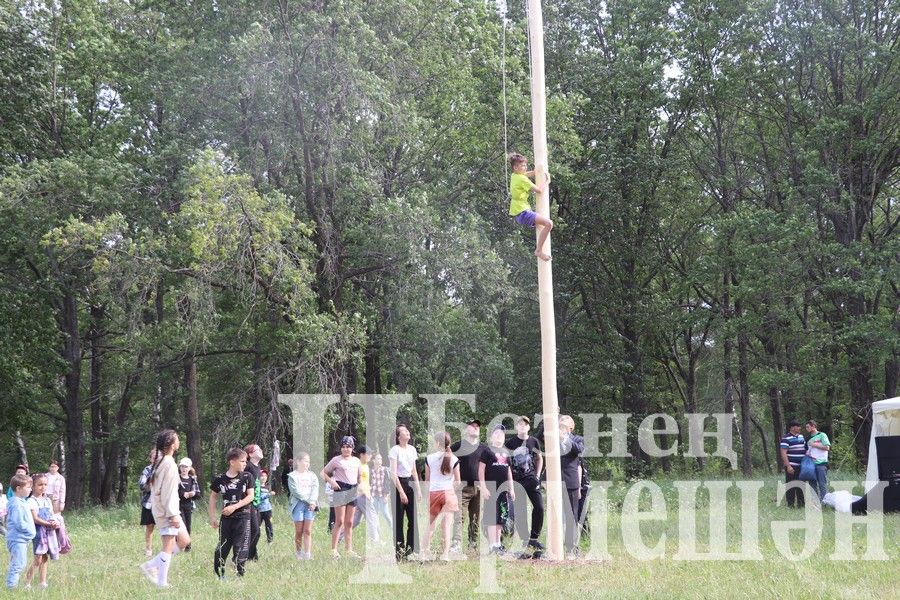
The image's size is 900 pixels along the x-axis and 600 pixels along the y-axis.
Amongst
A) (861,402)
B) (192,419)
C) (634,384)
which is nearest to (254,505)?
(192,419)

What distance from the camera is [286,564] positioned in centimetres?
1302

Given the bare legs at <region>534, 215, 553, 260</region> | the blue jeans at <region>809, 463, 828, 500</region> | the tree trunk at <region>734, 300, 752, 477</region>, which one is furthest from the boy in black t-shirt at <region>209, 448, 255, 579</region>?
the tree trunk at <region>734, 300, 752, 477</region>

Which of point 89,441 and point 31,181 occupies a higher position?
point 31,181

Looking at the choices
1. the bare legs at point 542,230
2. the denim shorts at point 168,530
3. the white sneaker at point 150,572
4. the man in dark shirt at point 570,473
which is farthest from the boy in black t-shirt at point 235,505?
the bare legs at point 542,230

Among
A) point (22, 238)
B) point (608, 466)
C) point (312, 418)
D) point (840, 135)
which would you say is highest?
point (840, 135)

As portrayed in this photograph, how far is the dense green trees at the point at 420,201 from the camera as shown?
77.6 feet

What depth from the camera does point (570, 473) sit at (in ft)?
42.3

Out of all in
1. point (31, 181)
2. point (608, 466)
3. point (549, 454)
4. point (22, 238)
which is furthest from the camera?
point (608, 466)

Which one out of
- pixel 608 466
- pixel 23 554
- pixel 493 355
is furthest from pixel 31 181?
pixel 608 466

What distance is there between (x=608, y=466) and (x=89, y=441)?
61.3 ft

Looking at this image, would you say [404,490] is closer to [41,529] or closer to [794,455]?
[41,529]

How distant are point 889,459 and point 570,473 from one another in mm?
7119

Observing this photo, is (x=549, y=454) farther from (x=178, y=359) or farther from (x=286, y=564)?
(x=178, y=359)

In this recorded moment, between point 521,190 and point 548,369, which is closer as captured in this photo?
point 521,190
